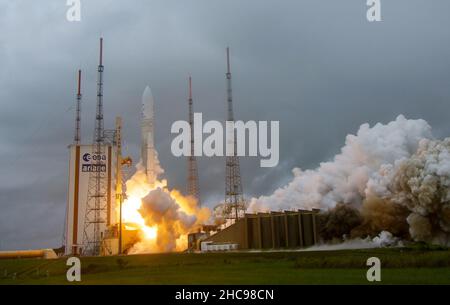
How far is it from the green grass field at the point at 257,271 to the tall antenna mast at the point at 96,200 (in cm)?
2264

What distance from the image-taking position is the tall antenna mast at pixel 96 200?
255 ft

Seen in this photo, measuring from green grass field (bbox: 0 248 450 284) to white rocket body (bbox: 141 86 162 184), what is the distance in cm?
2796

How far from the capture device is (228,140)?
254 ft

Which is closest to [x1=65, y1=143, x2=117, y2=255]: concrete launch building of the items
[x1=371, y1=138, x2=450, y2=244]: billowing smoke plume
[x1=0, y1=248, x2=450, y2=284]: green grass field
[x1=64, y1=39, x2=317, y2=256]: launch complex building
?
[x1=64, y1=39, x2=317, y2=256]: launch complex building

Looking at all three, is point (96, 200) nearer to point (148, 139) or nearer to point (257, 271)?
point (148, 139)

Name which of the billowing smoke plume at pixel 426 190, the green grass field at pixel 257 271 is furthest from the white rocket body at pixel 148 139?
the billowing smoke plume at pixel 426 190

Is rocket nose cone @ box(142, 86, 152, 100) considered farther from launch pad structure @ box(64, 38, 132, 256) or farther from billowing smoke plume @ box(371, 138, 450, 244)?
billowing smoke plume @ box(371, 138, 450, 244)

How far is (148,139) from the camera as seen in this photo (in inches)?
3216

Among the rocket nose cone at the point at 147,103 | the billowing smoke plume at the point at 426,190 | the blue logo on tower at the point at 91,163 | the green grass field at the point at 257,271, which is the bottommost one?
the green grass field at the point at 257,271

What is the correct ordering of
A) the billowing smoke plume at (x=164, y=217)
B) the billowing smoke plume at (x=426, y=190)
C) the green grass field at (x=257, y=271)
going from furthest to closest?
the billowing smoke plume at (x=164, y=217)
the billowing smoke plume at (x=426, y=190)
the green grass field at (x=257, y=271)

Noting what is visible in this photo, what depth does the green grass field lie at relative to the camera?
114 feet

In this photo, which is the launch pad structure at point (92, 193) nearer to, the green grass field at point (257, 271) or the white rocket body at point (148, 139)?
the white rocket body at point (148, 139)

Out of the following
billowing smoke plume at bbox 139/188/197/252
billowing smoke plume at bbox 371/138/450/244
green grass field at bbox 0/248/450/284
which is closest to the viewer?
green grass field at bbox 0/248/450/284
